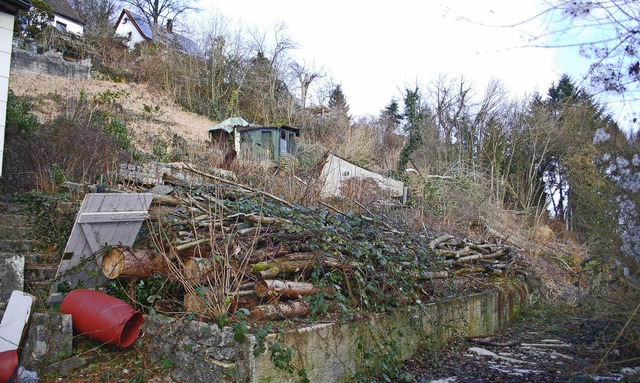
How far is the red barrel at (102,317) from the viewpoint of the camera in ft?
14.5

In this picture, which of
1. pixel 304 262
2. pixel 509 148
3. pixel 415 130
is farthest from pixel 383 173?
pixel 304 262

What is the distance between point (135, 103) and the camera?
24422mm

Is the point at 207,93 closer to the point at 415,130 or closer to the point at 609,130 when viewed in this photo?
the point at 415,130

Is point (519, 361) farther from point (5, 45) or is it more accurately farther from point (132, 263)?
point (5, 45)

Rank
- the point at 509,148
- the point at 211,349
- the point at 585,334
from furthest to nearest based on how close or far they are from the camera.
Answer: the point at 509,148
the point at 585,334
the point at 211,349

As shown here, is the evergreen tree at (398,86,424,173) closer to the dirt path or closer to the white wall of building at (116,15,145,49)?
the dirt path

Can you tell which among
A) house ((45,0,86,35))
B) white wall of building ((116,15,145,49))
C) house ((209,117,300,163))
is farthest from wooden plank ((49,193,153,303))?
white wall of building ((116,15,145,49))

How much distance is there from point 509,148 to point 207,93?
18.5 m

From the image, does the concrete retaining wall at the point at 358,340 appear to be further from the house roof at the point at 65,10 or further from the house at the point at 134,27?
the house roof at the point at 65,10

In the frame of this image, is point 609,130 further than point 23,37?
No

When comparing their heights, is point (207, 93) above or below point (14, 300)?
above

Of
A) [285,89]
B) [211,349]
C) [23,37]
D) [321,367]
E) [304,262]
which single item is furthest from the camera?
[285,89]

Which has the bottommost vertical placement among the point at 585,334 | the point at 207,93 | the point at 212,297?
the point at 585,334

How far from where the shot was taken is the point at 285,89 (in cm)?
3262
